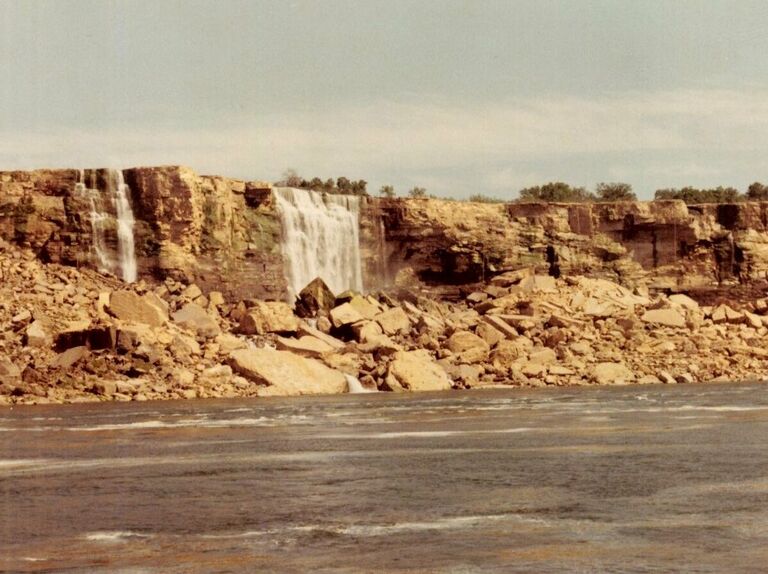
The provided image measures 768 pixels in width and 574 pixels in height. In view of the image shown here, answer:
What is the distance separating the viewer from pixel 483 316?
6378 centimetres

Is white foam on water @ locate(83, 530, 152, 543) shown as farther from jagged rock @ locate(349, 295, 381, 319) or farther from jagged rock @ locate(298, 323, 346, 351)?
jagged rock @ locate(349, 295, 381, 319)

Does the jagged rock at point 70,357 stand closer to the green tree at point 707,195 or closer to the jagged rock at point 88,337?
the jagged rock at point 88,337

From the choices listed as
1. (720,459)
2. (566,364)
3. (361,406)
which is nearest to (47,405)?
(361,406)

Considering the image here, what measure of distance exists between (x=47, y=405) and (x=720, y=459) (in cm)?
2732

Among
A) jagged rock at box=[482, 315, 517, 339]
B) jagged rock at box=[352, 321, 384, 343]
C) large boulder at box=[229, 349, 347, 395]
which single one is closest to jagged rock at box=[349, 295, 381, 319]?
jagged rock at box=[352, 321, 384, 343]

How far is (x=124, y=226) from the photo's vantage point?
63906mm

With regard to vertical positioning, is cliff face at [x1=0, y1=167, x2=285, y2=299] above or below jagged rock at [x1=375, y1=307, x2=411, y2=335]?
above

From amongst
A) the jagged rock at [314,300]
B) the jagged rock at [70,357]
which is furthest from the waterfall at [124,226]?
the jagged rock at [70,357]

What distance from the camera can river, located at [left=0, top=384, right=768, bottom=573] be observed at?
14.2m

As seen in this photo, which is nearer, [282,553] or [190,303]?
[282,553]

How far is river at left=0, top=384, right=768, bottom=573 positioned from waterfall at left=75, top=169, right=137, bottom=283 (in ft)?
89.1

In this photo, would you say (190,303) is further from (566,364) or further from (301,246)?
(566,364)

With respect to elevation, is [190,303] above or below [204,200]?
below

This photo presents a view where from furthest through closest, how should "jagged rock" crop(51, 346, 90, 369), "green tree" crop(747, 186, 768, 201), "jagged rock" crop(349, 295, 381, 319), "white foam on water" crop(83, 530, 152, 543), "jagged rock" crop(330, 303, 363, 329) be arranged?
"green tree" crop(747, 186, 768, 201) < "jagged rock" crop(349, 295, 381, 319) < "jagged rock" crop(330, 303, 363, 329) < "jagged rock" crop(51, 346, 90, 369) < "white foam on water" crop(83, 530, 152, 543)
